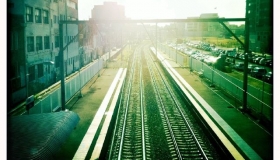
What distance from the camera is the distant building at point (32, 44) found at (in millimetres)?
20875

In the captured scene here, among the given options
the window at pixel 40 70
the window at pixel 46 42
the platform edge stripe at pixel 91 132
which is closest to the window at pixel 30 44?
the window at pixel 40 70

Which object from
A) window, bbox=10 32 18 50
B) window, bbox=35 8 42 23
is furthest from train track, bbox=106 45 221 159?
window, bbox=35 8 42 23

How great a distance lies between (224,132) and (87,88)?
13.5m

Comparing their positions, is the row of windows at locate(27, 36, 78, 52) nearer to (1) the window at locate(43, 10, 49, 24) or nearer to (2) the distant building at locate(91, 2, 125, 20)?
(1) the window at locate(43, 10, 49, 24)

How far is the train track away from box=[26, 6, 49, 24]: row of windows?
12.0 metres

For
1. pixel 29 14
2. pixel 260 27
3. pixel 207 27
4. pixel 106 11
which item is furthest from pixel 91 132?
pixel 106 11

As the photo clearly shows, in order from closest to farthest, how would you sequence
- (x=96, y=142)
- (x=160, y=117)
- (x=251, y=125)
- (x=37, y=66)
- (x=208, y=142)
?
(x=96, y=142), (x=208, y=142), (x=251, y=125), (x=160, y=117), (x=37, y=66)

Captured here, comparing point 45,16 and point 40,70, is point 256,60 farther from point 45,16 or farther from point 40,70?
point 40,70

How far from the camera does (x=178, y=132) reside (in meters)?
13.3

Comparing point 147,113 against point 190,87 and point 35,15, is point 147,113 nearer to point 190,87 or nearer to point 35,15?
point 190,87

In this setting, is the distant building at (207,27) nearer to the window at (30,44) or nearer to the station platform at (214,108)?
the window at (30,44)

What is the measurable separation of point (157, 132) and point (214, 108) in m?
4.44

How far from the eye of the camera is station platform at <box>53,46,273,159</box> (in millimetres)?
10352

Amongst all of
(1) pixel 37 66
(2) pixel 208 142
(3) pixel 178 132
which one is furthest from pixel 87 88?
(2) pixel 208 142
